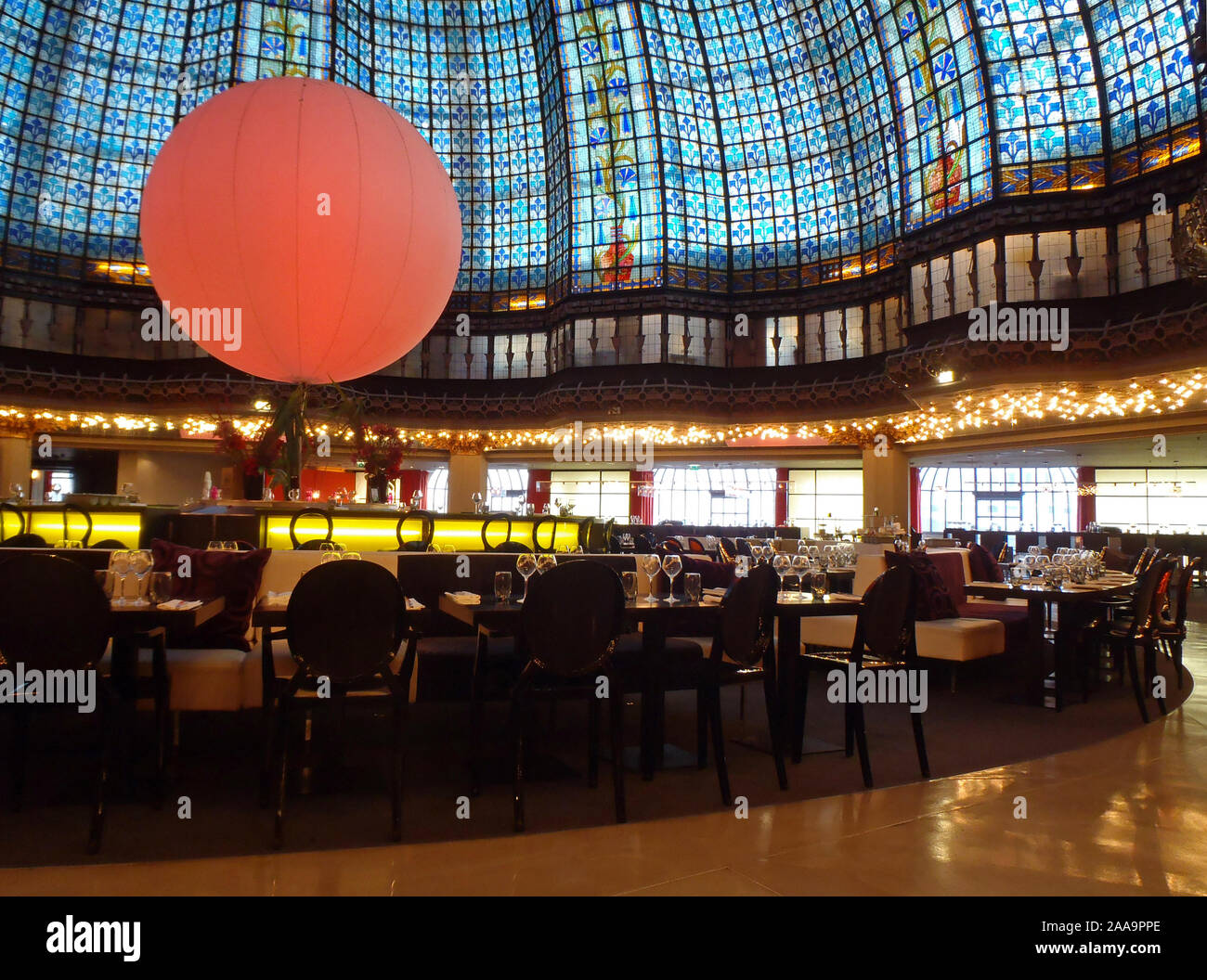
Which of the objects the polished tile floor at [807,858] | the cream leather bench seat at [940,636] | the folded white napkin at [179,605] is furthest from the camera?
the cream leather bench seat at [940,636]

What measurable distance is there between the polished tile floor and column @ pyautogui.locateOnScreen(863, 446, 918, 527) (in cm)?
1660

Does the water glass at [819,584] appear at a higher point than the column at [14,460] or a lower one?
lower

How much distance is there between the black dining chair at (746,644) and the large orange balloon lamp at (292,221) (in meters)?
2.68

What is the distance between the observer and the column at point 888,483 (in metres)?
19.0

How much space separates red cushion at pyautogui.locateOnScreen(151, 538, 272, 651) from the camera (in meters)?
3.48

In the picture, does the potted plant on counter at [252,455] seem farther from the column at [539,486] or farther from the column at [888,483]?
the column at [539,486]

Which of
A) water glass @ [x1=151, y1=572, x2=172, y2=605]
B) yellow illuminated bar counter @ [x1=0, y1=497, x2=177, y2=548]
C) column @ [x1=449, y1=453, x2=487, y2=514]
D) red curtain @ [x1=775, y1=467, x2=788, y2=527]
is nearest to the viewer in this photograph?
water glass @ [x1=151, y1=572, x2=172, y2=605]

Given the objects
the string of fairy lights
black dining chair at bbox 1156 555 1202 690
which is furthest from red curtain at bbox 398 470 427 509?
black dining chair at bbox 1156 555 1202 690

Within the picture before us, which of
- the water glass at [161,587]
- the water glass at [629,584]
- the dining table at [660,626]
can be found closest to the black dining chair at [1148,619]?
the dining table at [660,626]

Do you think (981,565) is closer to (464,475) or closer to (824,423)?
(824,423)

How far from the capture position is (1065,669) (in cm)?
542

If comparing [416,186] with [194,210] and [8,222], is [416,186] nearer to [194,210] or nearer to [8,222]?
[194,210]

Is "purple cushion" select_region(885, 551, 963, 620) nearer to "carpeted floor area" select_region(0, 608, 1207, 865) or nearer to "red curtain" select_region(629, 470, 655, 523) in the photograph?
"carpeted floor area" select_region(0, 608, 1207, 865)

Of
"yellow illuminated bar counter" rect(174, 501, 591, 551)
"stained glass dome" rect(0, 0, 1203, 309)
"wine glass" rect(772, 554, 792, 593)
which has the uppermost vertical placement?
"stained glass dome" rect(0, 0, 1203, 309)
